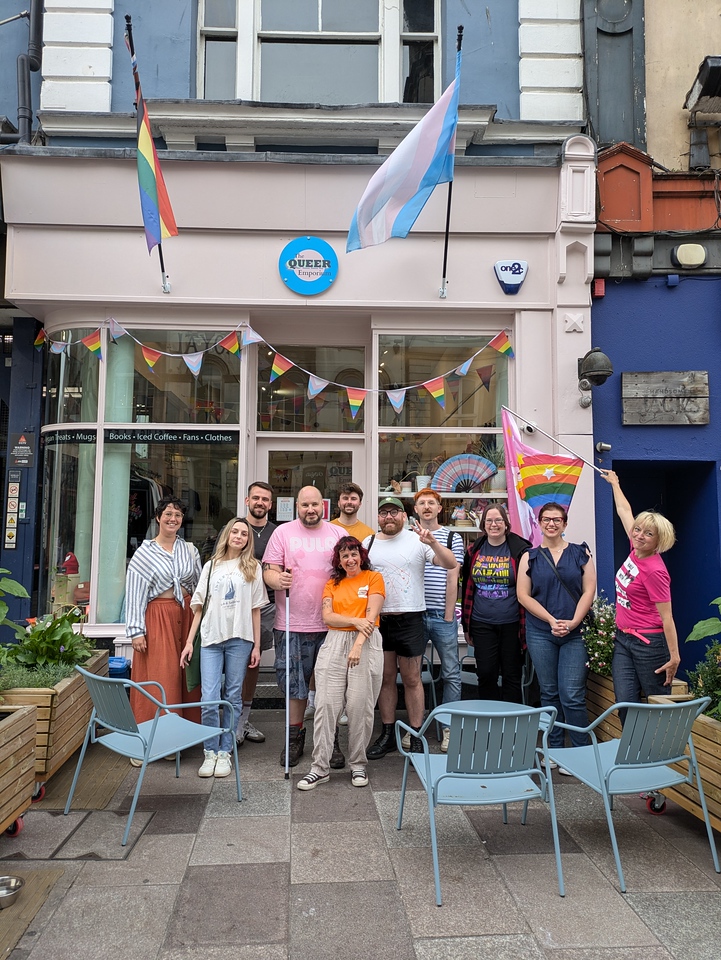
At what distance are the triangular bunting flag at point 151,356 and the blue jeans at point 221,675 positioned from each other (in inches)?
141

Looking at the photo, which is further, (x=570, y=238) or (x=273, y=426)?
(x=273, y=426)

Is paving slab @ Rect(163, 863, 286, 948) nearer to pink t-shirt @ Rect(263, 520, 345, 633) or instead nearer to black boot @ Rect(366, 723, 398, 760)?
black boot @ Rect(366, 723, 398, 760)

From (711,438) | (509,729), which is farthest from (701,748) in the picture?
(711,438)

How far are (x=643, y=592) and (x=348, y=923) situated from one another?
289 cm

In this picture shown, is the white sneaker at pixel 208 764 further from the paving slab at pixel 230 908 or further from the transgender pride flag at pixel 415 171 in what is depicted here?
the transgender pride flag at pixel 415 171

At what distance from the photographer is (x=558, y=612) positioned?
5539mm

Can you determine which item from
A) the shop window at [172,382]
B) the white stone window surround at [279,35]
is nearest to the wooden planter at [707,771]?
the shop window at [172,382]

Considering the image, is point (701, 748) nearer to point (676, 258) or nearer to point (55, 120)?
Answer: point (676, 258)

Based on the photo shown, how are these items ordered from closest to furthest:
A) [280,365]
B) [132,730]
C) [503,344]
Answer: [132,730] → [503,344] → [280,365]

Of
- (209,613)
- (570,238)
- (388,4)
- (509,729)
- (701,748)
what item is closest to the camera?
(509,729)

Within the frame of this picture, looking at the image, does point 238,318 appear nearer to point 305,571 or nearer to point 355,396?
point 355,396

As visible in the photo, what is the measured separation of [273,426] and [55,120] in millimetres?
3918

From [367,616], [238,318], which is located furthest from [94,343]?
[367,616]

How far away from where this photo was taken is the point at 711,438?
7.76m
